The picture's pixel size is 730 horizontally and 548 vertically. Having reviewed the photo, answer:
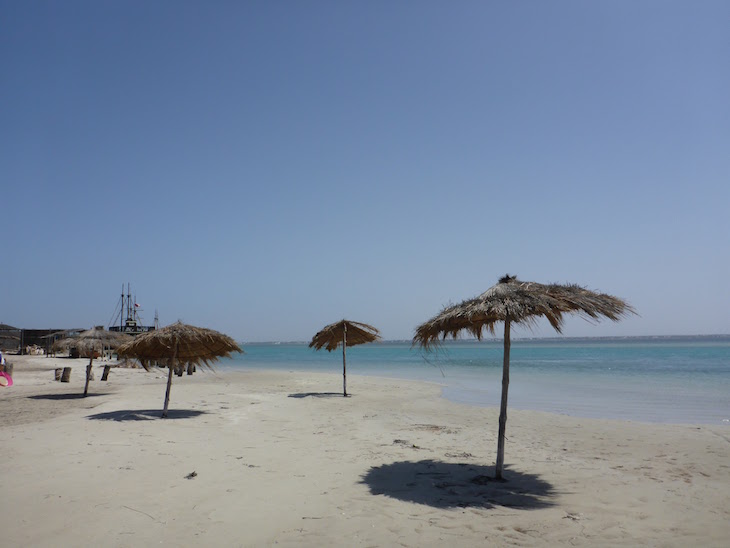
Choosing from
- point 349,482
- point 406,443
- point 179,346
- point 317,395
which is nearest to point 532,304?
point 349,482

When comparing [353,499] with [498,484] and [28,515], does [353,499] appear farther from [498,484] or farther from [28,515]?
[28,515]

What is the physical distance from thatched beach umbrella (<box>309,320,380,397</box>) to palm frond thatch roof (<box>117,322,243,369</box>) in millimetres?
4074

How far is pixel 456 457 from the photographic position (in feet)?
23.5

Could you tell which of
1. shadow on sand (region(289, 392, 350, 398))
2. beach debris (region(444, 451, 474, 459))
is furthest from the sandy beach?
shadow on sand (region(289, 392, 350, 398))

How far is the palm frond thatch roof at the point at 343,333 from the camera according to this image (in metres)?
15.0

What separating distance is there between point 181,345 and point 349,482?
7.20m

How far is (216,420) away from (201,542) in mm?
6095

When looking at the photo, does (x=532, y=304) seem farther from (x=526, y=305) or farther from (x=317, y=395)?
(x=317, y=395)

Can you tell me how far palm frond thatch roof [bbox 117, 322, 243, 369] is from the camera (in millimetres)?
10164

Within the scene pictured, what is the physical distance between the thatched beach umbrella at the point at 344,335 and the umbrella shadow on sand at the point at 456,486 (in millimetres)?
8335

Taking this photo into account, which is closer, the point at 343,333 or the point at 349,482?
the point at 349,482

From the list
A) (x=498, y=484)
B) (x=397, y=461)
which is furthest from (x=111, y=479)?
(x=498, y=484)

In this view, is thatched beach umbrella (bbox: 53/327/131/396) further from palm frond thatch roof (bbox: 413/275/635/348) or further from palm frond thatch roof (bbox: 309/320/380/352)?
palm frond thatch roof (bbox: 413/275/635/348)

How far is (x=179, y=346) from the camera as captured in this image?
1159 centimetres
